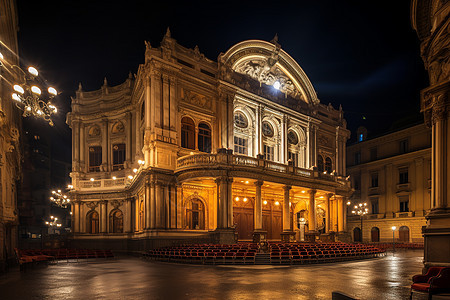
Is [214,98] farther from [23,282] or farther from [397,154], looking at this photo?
[397,154]

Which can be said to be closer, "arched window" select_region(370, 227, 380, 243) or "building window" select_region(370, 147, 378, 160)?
"arched window" select_region(370, 227, 380, 243)

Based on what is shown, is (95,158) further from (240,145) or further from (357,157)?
(357,157)

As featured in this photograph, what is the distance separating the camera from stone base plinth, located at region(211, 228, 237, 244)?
84.0 ft

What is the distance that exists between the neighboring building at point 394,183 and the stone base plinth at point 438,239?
115 ft

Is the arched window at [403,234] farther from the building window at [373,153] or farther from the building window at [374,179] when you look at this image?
the building window at [373,153]

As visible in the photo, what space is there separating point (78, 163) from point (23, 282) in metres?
25.8

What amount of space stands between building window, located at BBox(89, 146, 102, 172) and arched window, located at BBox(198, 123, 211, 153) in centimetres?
1360

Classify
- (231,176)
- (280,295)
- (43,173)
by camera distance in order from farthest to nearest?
(43,173), (231,176), (280,295)

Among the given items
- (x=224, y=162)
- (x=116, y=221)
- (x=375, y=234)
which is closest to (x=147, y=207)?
(x=224, y=162)

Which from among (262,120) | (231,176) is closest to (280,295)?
(231,176)

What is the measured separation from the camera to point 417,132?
147 ft

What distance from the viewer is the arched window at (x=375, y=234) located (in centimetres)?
4734

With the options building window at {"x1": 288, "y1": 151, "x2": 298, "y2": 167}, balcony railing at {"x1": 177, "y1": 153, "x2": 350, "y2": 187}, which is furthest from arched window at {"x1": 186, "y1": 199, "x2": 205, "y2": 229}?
building window at {"x1": 288, "y1": 151, "x2": 298, "y2": 167}

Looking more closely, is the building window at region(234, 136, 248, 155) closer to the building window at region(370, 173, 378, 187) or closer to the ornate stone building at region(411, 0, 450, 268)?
the ornate stone building at region(411, 0, 450, 268)
